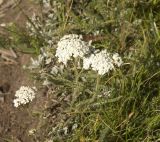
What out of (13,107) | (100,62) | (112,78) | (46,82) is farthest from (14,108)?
(100,62)

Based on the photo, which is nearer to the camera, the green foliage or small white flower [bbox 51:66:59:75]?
the green foliage

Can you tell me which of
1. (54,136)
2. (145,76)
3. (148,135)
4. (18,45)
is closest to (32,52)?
(18,45)

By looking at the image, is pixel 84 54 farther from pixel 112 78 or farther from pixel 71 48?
pixel 112 78

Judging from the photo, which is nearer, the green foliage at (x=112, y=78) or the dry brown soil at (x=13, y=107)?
the green foliage at (x=112, y=78)

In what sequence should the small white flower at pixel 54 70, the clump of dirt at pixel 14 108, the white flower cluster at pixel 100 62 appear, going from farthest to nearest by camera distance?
the small white flower at pixel 54 70
the clump of dirt at pixel 14 108
the white flower cluster at pixel 100 62

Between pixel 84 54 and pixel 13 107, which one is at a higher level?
pixel 84 54

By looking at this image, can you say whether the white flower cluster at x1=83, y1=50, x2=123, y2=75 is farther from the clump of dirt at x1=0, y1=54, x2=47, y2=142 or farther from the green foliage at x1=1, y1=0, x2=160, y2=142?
the clump of dirt at x1=0, y1=54, x2=47, y2=142

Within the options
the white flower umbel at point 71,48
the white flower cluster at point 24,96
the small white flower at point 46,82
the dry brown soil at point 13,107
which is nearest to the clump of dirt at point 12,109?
the dry brown soil at point 13,107

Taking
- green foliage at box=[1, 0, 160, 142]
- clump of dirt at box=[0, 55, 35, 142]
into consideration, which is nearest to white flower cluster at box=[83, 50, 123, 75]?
green foliage at box=[1, 0, 160, 142]

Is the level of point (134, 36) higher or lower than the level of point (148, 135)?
higher

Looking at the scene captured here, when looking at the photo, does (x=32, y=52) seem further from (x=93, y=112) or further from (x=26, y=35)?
(x=93, y=112)

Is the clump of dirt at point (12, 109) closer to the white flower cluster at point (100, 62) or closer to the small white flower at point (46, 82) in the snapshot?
the small white flower at point (46, 82)
